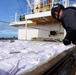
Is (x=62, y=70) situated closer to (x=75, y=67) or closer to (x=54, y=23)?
(x=75, y=67)

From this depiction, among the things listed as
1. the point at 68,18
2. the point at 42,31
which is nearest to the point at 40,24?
the point at 42,31

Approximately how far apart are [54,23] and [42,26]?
0.78m

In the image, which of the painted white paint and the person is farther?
the painted white paint

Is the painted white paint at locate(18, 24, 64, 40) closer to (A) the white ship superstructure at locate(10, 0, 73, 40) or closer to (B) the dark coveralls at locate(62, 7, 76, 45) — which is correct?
(A) the white ship superstructure at locate(10, 0, 73, 40)

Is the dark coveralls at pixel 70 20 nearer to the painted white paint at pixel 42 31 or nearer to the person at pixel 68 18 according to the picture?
the person at pixel 68 18

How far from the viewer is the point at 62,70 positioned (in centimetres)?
176

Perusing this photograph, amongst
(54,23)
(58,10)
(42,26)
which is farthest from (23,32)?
(58,10)

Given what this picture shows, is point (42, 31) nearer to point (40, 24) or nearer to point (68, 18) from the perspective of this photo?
point (40, 24)

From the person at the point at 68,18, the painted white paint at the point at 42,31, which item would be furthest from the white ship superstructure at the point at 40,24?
the person at the point at 68,18

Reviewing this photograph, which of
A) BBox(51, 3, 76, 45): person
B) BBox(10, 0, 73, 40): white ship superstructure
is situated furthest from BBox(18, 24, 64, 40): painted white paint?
BBox(51, 3, 76, 45): person

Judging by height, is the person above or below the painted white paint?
above

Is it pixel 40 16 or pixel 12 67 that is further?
pixel 40 16

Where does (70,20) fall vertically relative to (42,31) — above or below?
above

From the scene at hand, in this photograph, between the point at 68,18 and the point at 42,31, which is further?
the point at 42,31
